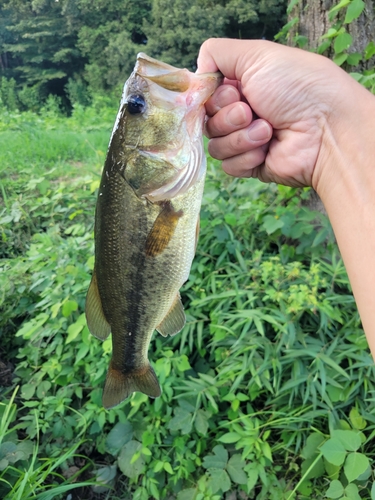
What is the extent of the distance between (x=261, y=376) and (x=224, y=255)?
943mm

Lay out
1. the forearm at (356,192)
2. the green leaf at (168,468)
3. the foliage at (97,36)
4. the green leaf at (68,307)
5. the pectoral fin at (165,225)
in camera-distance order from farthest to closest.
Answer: the foliage at (97,36)
the green leaf at (68,307)
the green leaf at (168,468)
the pectoral fin at (165,225)
the forearm at (356,192)

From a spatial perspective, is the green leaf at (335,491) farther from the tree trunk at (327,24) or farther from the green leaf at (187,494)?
the tree trunk at (327,24)

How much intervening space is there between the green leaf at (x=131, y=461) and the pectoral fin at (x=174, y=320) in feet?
3.77

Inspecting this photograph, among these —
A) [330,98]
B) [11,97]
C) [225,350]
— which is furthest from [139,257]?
[11,97]

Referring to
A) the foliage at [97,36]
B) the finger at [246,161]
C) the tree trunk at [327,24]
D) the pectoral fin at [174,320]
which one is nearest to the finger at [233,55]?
the finger at [246,161]

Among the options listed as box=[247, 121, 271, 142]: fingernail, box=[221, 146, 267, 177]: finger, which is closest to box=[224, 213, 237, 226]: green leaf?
box=[221, 146, 267, 177]: finger

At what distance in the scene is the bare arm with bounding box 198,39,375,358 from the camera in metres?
1.34

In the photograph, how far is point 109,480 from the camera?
2.40 m

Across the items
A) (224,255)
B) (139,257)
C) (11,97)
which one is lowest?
(11,97)

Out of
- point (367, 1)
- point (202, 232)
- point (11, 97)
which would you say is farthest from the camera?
point (11, 97)

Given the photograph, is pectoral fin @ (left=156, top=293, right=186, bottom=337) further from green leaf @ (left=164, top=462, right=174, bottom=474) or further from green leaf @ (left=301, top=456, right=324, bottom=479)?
green leaf @ (left=301, top=456, right=324, bottom=479)

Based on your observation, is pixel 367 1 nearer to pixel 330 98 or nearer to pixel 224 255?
pixel 330 98

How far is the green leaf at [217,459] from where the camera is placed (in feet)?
7.08

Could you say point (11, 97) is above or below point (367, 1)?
below
